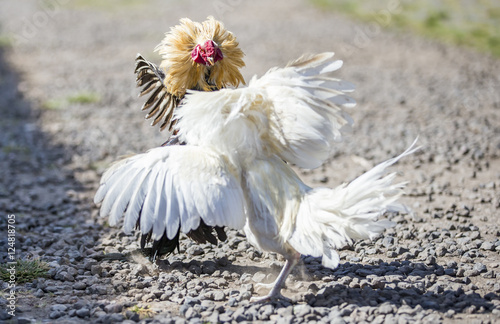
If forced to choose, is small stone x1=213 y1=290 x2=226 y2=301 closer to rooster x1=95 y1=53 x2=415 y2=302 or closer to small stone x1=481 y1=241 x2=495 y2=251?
rooster x1=95 y1=53 x2=415 y2=302

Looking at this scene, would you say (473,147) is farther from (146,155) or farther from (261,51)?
(261,51)

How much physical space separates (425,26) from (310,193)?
12.7 m

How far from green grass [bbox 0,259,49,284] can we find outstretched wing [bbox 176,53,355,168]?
149 centimetres

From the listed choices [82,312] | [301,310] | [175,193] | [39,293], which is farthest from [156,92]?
[301,310]

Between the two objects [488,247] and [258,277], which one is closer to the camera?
[258,277]

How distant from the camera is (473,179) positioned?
5.95m

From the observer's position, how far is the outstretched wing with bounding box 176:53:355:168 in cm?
362

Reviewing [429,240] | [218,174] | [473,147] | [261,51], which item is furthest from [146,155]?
[261,51]

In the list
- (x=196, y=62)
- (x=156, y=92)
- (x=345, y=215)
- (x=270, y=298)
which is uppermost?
(x=196, y=62)

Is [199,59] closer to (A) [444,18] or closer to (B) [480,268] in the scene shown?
(B) [480,268]

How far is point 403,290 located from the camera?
3654mm

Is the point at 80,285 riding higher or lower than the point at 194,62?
lower

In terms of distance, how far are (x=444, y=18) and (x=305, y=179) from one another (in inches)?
420

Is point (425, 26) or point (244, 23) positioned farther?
point (244, 23)
